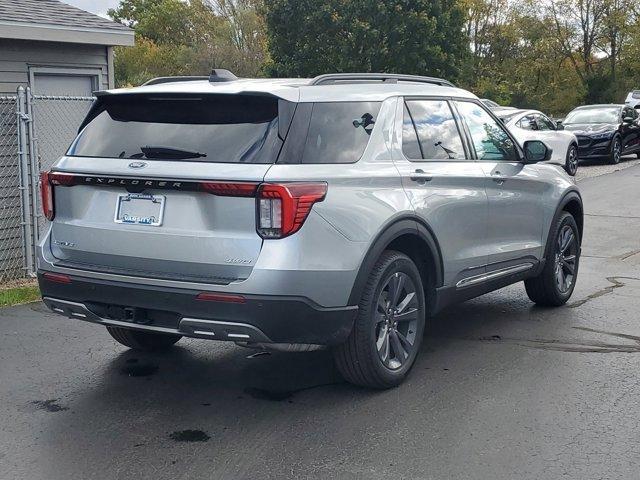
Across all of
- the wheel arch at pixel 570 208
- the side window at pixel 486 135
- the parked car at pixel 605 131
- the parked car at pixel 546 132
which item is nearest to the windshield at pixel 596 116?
the parked car at pixel 605 131

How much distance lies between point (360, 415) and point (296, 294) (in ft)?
2.84

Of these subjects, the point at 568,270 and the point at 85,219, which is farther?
the point at 568,270

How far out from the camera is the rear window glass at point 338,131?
4773 mm

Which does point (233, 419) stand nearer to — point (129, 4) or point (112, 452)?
point (112, 452)

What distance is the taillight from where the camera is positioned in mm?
5000

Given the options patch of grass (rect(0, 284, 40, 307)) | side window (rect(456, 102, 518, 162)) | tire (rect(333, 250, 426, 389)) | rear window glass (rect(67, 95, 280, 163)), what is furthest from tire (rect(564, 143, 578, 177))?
rear window glass (rect(67, 95, 280, 163))

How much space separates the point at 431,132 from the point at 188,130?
5.72 ft

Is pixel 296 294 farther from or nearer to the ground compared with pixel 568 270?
farther from the ground

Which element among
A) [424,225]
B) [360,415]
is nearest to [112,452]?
[360,415]

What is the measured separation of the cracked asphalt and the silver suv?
44 centimetres

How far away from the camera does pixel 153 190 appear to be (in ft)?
15.3

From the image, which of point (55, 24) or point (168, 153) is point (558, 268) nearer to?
point (168, 153)

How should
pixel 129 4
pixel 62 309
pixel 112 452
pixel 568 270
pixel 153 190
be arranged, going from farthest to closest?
pixel 129 4 → pixel 568 270 → pixel 62 309 → pixel 153 190 → pixel 112 452

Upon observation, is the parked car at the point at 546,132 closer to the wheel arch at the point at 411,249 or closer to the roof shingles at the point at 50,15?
the roof shingles at the point at 50,15
